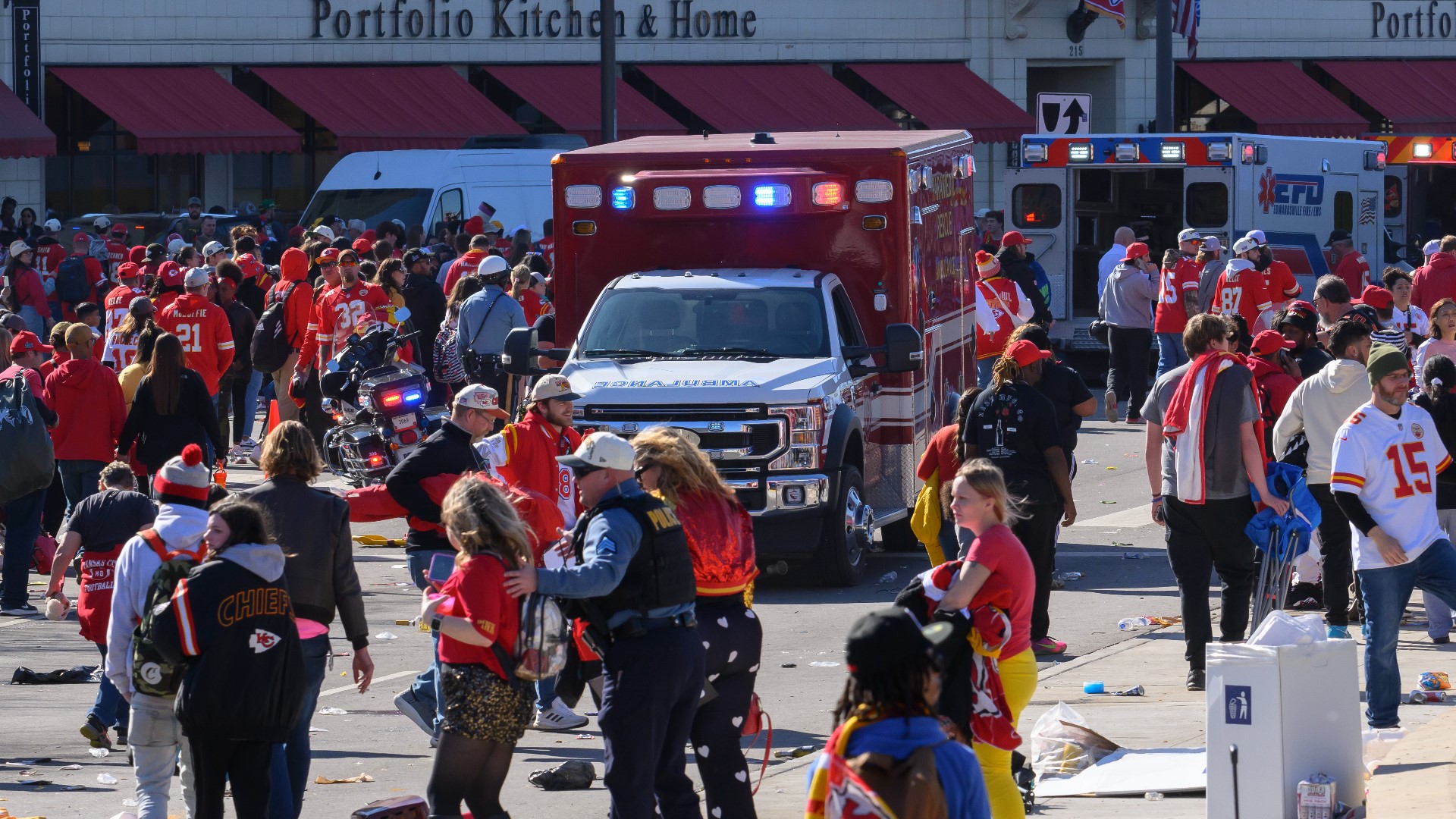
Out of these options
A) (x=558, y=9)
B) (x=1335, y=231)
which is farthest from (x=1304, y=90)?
(x=1335, y=231)

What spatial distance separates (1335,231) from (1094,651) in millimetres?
14497

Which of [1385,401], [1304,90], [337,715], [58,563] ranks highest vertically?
[1304,90]

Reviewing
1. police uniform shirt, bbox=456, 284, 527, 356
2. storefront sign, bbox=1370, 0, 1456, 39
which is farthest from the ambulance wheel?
storefront sign, bbox=1370, 0, 1456, 39

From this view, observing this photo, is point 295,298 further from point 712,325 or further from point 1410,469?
point 1410,469

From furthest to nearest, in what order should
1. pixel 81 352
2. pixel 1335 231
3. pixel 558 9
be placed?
1. pixel 558 9
2. pixel 1335 231
3. pixel 81 352

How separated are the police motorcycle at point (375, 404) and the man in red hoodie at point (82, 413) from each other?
7.93 feet

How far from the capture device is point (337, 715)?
9.95 meters

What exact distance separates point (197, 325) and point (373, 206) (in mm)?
11017

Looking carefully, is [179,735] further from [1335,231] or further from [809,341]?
[1335,231]

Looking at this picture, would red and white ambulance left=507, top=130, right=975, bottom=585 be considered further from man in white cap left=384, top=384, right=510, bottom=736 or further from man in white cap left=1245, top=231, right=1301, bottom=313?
man in white cap left=1245, top=231, right=1301, bottom=313

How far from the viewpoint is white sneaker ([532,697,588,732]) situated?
9.62 m

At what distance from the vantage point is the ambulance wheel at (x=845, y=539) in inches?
508

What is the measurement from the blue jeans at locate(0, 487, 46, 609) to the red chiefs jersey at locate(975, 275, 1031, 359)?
7.92 meters

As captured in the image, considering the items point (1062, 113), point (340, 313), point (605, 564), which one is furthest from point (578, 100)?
point (605, 564)
